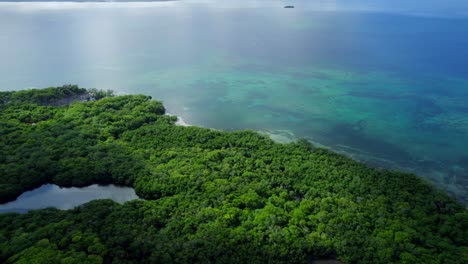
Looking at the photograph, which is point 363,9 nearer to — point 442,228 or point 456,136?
point 456,136

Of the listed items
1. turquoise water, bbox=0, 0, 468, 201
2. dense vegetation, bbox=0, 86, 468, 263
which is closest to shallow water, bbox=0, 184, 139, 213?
dense vegetation, bbox=0, 86, 468, 263

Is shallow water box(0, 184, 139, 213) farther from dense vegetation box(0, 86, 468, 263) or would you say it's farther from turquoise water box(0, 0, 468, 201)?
turquoise water box(0, 0, 468, 201)

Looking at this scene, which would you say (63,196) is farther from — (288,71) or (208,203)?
(288,71)

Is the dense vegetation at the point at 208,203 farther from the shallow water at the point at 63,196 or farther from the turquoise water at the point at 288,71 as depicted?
the turquoise water at the point at 288,71

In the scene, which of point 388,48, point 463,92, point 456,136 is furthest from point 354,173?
point 388,48

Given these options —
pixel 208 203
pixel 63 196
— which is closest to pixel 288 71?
pixel 208 203

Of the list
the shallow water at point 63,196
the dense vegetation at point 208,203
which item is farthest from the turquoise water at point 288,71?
the shallow water at point 63,196

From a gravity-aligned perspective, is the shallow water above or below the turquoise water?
below
